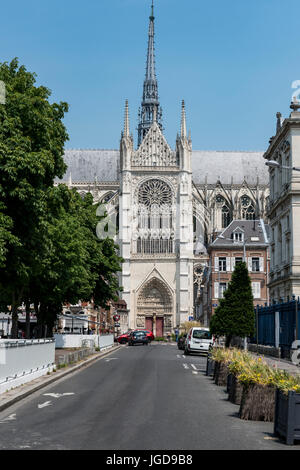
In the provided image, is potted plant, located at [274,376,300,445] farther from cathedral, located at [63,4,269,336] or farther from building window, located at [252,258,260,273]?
cathedral, located at [63,4,269,336]

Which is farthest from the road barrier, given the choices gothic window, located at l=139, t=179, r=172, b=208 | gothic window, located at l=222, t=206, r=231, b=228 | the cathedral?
gothic window, located at l=222, t=206, r=231, b=228

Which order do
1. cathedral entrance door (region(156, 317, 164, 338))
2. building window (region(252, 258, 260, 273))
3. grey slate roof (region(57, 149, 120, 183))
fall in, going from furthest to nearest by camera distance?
1. grey slate roof (region(57, 149, 120, 183))
2. cathedral entrance door (region(156, 317, 164, 338))
3. building window (region(252, 258, 260, 273))

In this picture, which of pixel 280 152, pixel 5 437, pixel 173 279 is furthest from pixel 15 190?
pixel 173 279

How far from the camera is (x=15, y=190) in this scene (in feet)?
61.6

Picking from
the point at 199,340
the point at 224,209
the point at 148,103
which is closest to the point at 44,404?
the point at 199,340

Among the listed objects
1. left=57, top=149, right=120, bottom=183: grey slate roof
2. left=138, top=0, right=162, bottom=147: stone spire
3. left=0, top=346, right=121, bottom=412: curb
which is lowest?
left=0, top=346, right=121, bottom=412: curb

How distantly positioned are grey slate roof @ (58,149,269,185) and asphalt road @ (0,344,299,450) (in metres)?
94.3

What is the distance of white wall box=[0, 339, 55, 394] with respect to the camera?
16.4 meters

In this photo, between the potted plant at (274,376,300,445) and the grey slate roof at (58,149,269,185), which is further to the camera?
the grey slate roof at (58,149,269,185)

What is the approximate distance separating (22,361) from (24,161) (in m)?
5.31

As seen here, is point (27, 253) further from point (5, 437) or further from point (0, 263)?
point (5, 437)

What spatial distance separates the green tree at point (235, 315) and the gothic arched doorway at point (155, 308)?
213ft

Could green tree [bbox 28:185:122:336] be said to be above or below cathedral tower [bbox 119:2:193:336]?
below

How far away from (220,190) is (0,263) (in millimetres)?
88350
